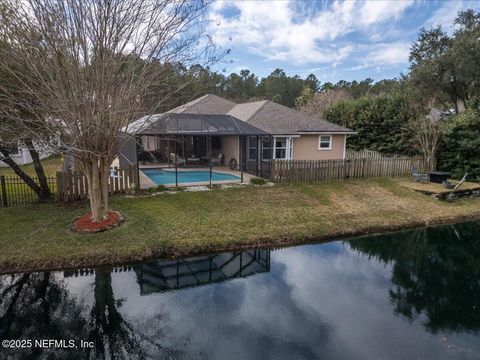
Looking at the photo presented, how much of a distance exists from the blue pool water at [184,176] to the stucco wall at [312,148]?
16.3ft

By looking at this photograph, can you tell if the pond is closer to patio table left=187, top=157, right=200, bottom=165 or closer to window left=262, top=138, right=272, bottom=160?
window left=262, top=138, right=272, bottom=160

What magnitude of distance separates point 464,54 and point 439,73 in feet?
6.69

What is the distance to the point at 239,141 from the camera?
63.3 ft

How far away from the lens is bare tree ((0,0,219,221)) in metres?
7.95

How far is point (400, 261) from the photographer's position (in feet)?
29.2

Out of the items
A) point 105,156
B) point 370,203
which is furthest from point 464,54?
point 105,156

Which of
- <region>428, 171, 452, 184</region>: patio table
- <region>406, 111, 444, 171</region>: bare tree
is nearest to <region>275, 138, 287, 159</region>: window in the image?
<region>406, 111, 444, 171</region>: bare tree

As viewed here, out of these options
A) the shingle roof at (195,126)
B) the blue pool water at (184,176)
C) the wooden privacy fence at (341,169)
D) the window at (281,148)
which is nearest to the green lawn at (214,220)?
the wooden privacy fence at (341,169)

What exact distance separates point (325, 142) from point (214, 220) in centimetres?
1230

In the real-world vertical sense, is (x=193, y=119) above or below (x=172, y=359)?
above

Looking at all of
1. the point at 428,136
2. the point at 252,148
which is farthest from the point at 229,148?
the point at 428,136

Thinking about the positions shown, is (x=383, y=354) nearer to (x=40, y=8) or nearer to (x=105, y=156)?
(x=105, y=156)

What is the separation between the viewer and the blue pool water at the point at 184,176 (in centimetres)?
1570

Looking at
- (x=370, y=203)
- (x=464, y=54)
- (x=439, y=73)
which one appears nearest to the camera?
(x=370, y=203)
